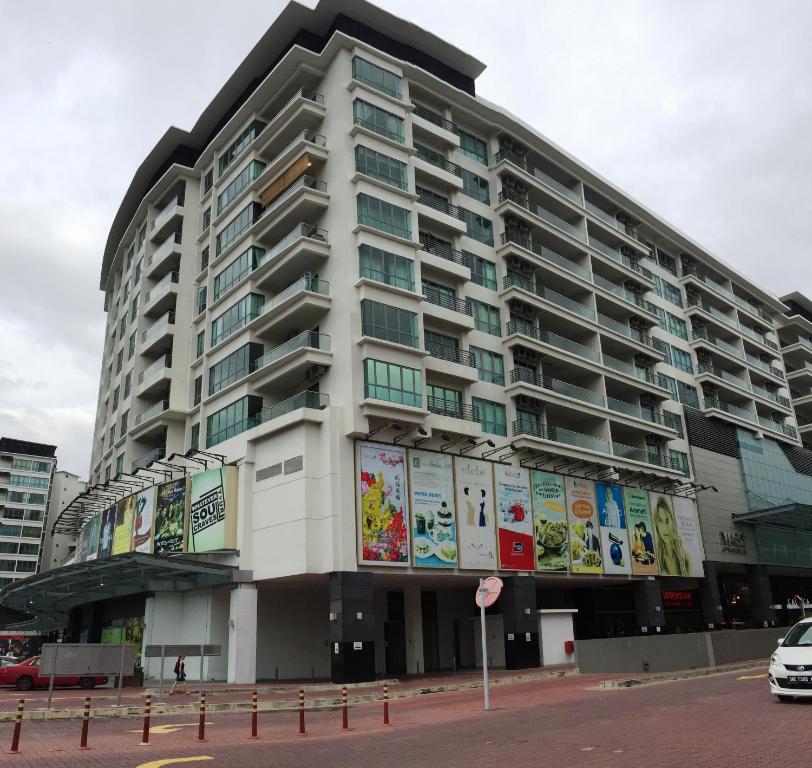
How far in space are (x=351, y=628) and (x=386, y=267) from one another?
62.2 ft

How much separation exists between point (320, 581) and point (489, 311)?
20.4 metres

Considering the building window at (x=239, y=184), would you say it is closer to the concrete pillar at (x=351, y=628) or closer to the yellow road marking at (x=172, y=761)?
the concrete pillar at (x=351, y=628)

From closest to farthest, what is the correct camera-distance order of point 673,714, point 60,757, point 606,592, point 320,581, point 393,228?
point 60,757 < point 673,714 < point 320,581 < point 393,228 < point 606,592

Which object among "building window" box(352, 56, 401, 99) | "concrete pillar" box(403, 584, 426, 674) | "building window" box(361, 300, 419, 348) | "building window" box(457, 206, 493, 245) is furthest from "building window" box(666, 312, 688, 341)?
"concrete pillar" box(403, 584, 426, 674)

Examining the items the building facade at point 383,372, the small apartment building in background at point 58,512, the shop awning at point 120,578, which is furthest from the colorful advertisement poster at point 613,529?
the small apartment building in background at point 58,512

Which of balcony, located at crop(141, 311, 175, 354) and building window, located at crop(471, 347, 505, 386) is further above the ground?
balcony, located at crop(141, 311, 175, 354)

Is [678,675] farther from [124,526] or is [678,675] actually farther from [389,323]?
[124,526]

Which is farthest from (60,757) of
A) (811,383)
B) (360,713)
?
(811,383)

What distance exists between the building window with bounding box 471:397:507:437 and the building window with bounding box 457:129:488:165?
1845 centimetres

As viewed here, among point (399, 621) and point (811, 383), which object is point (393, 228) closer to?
point (399, 621)

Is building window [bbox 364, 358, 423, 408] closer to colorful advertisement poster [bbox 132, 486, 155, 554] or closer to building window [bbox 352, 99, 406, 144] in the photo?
building window [bbox 352, 99, 406, 144]

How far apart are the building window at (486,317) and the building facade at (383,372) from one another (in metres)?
0.21

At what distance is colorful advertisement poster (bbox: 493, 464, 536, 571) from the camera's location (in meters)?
41.4

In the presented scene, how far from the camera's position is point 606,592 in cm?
5438
